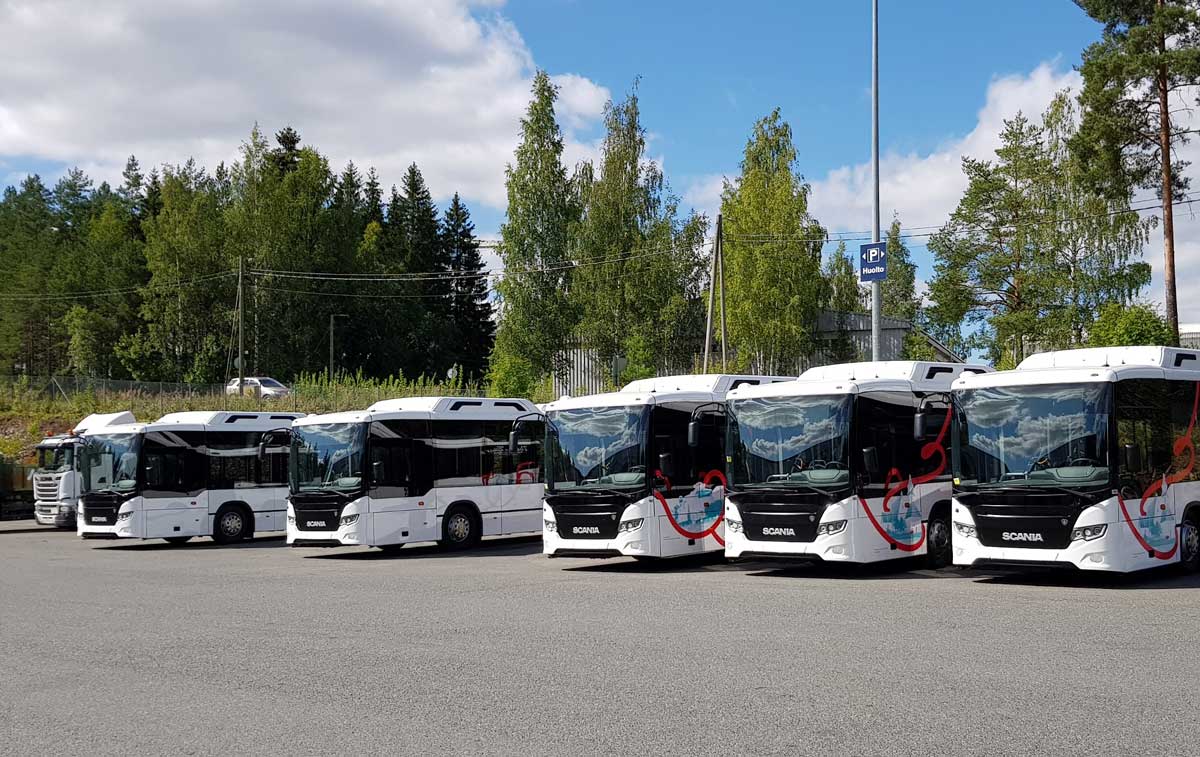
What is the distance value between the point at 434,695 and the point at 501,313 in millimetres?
56798

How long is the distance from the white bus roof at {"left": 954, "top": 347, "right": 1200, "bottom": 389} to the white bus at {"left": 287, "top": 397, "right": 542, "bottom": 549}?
10.2 metres

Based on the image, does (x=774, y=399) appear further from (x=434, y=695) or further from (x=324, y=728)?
(x=324, y=728)

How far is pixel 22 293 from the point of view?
89.7 meters

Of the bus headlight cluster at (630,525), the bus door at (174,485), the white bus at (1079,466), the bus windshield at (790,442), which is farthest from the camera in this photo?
the bus door at (174,485)

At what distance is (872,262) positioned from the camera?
A: 86.4 feet

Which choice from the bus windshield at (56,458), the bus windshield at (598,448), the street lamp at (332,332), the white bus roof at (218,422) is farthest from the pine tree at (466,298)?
the bus windshield at (598,448)

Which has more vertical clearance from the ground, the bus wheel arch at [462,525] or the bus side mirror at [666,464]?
the bus side mirror at [666,464]

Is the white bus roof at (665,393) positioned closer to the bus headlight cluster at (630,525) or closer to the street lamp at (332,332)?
the bus headlight cluster at (630,525)

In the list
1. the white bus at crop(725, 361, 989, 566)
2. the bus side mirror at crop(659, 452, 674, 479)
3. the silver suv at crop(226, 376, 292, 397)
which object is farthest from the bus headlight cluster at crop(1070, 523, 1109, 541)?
the silver suv at crop(226, 376, 292, 397)

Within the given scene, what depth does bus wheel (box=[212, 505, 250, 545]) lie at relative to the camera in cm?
2838

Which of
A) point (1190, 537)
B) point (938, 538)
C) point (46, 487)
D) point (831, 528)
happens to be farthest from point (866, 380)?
point (46, 487)

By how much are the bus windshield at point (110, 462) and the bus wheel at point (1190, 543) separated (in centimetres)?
2091

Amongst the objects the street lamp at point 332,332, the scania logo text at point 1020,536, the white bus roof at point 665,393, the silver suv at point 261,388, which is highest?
the street lamp at point 332,332

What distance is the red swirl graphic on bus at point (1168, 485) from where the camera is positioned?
619 inches
